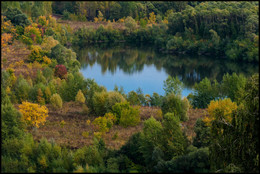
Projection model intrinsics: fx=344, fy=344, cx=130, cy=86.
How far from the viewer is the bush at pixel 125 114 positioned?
24.9 m

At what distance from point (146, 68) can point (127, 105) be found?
1140 inches

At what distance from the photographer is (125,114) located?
24.9 metres

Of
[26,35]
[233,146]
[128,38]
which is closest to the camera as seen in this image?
[233,146]

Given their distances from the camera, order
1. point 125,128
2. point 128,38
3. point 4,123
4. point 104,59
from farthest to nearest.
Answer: point 128,38 → point 104,59 → point 125,128 → point 4,123

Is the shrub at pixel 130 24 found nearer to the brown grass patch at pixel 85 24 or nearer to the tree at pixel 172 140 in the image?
the brown grass patch at pixel 85 24

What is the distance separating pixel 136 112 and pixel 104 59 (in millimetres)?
35963

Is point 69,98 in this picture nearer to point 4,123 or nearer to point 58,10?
point 4,123

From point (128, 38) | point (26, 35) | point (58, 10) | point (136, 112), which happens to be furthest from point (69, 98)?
point (128, 38)

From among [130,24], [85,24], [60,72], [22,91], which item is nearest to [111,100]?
[22,91]

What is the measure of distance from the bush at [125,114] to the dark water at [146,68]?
15717 millimetres

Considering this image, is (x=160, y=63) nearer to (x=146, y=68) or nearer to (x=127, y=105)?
(x=146, y=68)

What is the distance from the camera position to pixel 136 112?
25.3 meters

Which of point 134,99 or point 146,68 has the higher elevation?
point 134,99

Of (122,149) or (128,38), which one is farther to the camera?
(128,38)
